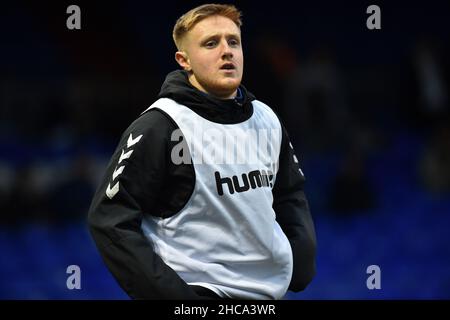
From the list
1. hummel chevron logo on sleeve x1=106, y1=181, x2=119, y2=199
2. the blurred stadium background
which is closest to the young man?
hummel chevron logo on sleeve x1=106, y1=181, x2=119, y2=199

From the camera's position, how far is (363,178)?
7.73m

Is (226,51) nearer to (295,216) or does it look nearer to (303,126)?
(295,216)

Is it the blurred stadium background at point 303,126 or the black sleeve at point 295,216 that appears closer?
the black sleeve at point 295,216

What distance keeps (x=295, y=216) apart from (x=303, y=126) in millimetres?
5119

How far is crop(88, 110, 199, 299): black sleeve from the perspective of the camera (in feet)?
8.70

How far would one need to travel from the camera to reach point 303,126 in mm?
8133

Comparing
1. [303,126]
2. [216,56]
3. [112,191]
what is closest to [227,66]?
[216,56]

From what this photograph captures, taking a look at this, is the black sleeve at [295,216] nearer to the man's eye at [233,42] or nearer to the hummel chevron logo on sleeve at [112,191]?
the man's eye at [233,42]

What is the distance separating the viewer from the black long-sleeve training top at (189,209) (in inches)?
106

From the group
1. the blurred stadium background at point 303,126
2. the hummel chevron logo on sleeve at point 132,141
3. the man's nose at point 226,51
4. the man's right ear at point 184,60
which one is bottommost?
the blurred stadium background at point 303,126

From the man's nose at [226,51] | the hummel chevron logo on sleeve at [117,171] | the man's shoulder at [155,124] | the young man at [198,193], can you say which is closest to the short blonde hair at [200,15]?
the young man at [198,193]

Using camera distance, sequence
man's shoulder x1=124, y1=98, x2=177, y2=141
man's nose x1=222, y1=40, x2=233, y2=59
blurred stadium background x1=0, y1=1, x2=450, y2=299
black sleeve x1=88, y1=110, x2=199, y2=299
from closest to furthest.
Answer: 1. black sleeve x1=88, y1=110, x2=199, y2=299
2. man's shoulder x1=124, y1=98, x2=177, y2=141
3. man's nose x1=222, y1=40, x2=233, y2=59
4. blurred stadium background x1=0, y1=1, x2=450, y2=299

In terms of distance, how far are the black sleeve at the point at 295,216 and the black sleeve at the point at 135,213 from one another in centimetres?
48

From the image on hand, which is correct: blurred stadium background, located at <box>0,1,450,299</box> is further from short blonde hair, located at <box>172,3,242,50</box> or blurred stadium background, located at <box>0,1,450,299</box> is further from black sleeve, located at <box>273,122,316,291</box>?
short blonde hair, located at <box>172,3,242,50</box>
